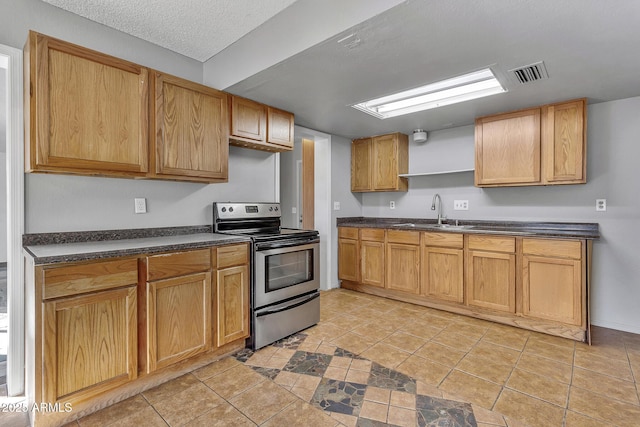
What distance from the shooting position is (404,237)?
3.63 m

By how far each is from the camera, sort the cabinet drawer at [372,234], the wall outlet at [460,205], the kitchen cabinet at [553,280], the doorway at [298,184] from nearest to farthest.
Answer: the kitchen cabinet at [553,280] → the wall outlet at [460,205] → the cabinet drawer at [372,234] → the doorway at [298,184]

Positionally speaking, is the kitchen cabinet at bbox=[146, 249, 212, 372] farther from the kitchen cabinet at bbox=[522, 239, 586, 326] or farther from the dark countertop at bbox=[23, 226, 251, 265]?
the kitchen cabinet at bbox=[522, 239, 586, 326]

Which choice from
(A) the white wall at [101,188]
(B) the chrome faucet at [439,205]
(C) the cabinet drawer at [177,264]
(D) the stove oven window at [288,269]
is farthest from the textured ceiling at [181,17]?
(B) the chrome faucet at [439,205]

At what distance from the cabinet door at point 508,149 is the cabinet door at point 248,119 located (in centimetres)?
228

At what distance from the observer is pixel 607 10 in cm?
157

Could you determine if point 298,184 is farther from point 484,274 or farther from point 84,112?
point 84,112

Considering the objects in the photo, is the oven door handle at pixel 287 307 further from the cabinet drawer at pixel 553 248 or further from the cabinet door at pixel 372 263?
the cabinet drawer at pixel 553 248

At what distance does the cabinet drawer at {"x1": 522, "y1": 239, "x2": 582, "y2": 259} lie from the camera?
2.61 metres

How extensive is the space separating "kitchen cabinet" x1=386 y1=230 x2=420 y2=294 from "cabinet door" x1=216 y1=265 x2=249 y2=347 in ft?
6.33

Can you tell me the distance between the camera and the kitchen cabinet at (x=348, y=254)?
411cm

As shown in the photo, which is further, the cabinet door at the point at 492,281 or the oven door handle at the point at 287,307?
the cabinet door at the point at 492,281

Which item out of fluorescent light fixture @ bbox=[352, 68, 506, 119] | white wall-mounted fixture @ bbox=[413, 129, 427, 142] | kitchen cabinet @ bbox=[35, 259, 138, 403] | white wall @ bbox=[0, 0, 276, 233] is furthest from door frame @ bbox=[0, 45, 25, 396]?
white wall-mounted fixture @ bbox=[413, 129, 427, 142]

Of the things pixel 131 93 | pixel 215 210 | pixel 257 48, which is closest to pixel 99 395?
pixel 215 210

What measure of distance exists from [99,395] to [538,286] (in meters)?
3.39
